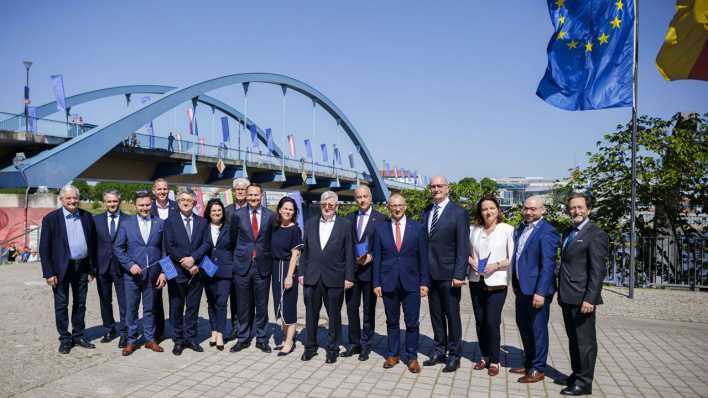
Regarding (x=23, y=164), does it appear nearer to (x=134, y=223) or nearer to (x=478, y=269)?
(x=134, y=223)

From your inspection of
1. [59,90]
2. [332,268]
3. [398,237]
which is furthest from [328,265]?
[59,90]

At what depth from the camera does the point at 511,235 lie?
5184mm

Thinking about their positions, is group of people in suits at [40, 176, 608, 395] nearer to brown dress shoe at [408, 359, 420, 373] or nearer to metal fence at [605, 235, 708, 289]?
brown dress shoe at [408, 359, 420, 373]

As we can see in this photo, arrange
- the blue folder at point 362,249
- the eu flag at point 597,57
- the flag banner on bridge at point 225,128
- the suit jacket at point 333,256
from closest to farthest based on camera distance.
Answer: the suit jacket at point 333,256 → the blue folder at point 362,249 → the eu flag at point 597,57 → the flag banner on bridge at point 225,128

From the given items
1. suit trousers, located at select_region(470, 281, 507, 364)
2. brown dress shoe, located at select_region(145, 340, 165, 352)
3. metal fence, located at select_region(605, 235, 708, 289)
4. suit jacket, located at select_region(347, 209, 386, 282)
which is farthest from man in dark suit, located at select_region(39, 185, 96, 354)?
metal fence, located at select_region(605, 235, 708, 289)

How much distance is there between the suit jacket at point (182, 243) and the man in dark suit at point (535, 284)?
3.43 metres

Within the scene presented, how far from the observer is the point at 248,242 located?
234 inches

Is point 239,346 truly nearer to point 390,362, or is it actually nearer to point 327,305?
Answer: point 327,305

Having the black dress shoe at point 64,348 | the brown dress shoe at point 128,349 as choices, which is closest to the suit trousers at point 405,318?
the brown dress shoe at point 128,349

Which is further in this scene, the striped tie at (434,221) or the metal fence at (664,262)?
the metal fence at (664,262)

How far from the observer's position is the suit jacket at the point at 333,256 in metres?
5.55

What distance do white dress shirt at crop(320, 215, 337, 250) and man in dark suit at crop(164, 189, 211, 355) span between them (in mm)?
1358

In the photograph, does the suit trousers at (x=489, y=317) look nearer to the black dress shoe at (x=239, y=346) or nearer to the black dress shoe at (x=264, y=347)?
the black dress shoe at (x=264, y=347)

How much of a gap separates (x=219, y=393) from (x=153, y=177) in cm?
2805
